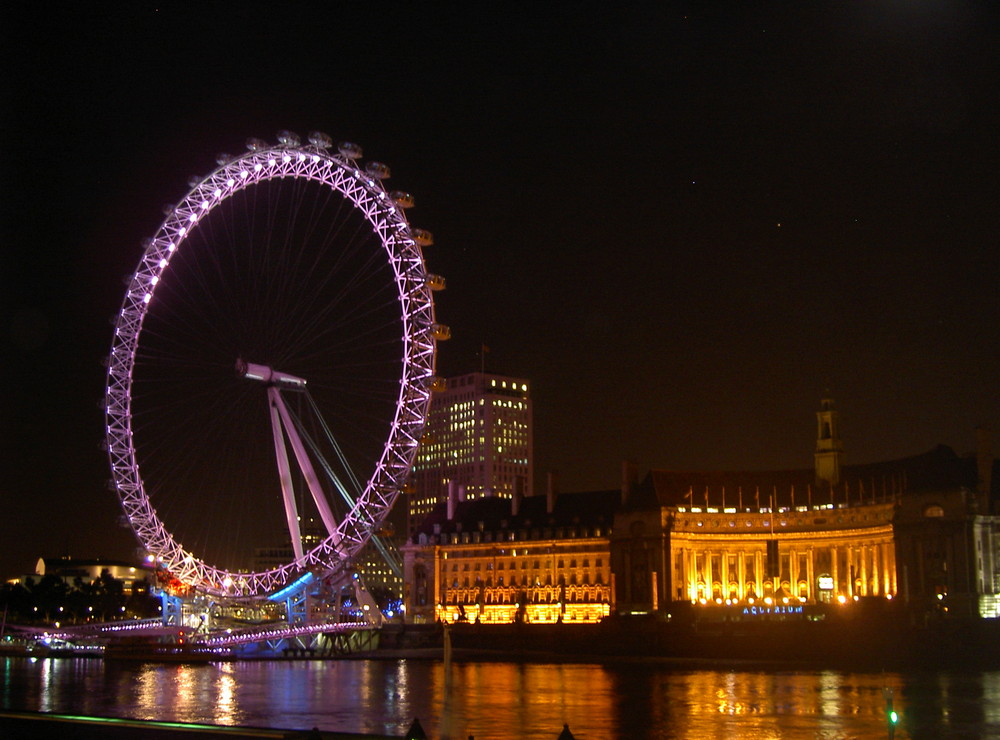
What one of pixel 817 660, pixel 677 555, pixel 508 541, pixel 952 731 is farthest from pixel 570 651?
pixel 952 731

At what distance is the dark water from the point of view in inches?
1775

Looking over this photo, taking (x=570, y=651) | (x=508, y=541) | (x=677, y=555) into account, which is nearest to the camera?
(x=570, y=651)

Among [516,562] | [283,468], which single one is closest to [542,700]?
[283,468]

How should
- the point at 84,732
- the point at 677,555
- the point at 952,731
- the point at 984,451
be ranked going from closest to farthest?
1. the point at 84,732
2. the point at 952,731
3. the point at 984,451
4. the point at 677,555

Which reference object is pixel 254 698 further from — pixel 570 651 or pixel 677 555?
pixel 677 555

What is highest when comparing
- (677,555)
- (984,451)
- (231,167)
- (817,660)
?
(231,167)

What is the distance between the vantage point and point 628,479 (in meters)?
136

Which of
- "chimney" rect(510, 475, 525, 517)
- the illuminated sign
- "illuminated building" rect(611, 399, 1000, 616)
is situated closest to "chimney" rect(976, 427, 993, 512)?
"illuminated building" rect(611, 399, 1000, 616)

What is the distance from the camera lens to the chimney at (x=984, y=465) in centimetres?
11212

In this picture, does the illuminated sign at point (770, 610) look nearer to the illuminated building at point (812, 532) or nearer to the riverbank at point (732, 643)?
the illuminated building at point (812, 532)

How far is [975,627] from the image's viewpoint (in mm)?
88062

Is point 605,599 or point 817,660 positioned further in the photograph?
point 605,599

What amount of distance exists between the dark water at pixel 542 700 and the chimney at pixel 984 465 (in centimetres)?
3992

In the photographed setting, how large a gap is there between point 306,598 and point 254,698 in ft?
121
